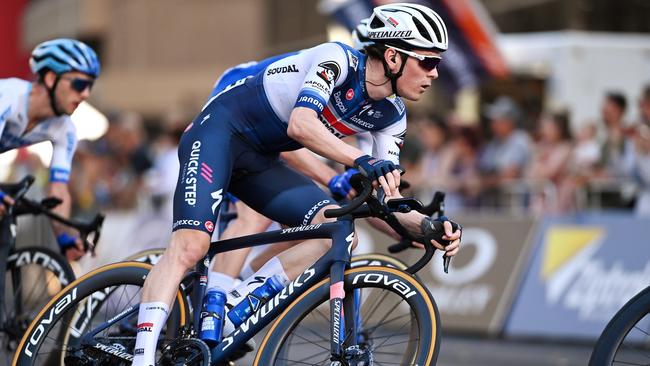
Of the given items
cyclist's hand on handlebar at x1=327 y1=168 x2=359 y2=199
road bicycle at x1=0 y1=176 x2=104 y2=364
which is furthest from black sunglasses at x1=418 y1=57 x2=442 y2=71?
road bicycle at x1=0 y1=176 x2=104 y2=364

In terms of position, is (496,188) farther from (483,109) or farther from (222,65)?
(222,65)

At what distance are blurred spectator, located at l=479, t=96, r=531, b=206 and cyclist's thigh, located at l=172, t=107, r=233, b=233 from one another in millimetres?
7910

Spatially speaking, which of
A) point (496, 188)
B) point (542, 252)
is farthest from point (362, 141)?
point (496, 188)

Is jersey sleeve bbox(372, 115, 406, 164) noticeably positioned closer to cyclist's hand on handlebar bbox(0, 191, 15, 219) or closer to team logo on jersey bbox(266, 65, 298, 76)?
team logo on jersey bbox(266, 65, 298, 76)

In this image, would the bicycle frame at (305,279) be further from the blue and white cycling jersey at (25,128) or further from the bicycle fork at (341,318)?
the blue and white cycling jersey at (25,128)

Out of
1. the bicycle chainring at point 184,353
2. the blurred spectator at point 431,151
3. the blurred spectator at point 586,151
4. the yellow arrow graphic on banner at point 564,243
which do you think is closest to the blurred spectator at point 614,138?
the blurred spectator at point 586,151

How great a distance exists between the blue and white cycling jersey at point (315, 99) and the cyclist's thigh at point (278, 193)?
0.12 m

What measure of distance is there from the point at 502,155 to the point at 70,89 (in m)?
7.32

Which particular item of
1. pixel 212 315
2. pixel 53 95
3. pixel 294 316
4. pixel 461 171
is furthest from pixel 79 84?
pixel 461 171

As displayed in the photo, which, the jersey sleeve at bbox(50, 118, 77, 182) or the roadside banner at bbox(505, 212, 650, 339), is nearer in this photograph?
the jersey sleeve at bbox(50, 118, 77, 182)

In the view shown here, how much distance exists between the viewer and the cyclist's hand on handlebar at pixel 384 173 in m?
5.82

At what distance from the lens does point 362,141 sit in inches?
321

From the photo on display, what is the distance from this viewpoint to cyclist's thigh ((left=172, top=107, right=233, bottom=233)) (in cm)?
635

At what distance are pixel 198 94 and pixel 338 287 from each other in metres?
30.5
